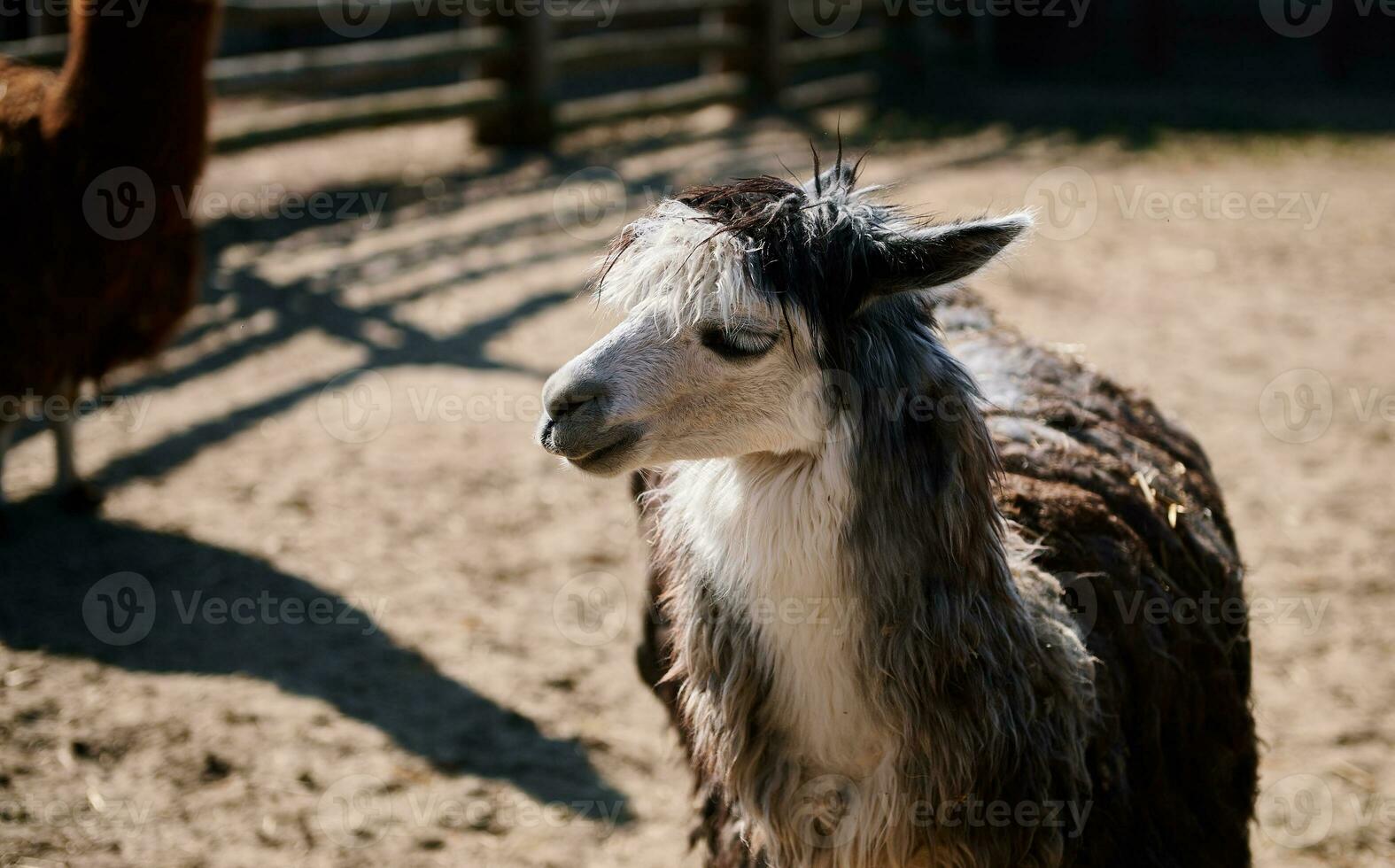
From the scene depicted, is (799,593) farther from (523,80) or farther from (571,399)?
(523,80)

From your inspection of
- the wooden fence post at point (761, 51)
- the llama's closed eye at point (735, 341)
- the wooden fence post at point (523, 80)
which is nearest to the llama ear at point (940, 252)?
the llama's closed eye at point (735, 341)

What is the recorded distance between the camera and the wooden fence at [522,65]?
28.5ft

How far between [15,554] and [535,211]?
5224 millimetres

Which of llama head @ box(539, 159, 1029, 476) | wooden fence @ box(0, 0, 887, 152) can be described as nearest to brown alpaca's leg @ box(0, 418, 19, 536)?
wooden fence @ box(0, 0, 887, 152)

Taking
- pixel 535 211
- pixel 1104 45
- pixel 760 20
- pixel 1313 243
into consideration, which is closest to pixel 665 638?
pixel 535 211

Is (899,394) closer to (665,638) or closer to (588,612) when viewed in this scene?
(665,638)

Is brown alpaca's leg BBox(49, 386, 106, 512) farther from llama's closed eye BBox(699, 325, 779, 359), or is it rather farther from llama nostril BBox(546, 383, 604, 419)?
llama's closed eye BBox(699, 325, 779, 359)

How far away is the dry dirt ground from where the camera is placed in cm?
313

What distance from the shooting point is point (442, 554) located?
4453 mm

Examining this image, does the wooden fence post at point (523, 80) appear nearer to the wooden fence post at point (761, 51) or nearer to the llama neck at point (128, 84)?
the wooden fence post at point (761, 51)

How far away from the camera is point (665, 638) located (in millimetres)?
2553

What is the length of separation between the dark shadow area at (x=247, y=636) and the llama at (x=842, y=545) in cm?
133

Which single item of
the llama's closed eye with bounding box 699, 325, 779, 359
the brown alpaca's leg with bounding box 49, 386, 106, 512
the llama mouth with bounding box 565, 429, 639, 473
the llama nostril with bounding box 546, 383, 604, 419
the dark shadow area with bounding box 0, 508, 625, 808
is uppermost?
the llama's closed eye with bounding box 699, 325, 779, 359

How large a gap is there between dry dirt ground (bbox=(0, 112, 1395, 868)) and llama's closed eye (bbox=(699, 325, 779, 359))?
1.67 ft
